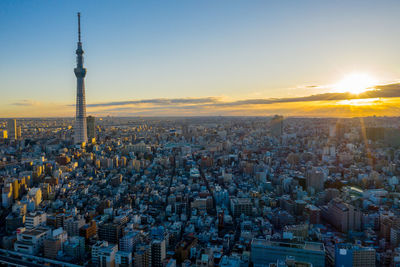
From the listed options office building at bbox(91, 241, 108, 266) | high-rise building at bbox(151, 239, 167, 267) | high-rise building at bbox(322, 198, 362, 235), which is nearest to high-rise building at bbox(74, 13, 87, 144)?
office building at bbox(91, 241, 108, 266)

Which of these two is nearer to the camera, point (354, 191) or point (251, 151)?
point (354, 191)

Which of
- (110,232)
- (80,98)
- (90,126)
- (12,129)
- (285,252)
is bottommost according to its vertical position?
(110,232)

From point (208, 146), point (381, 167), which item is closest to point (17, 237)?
point (381, 167)

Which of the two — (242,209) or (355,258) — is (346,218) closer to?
(355,258)

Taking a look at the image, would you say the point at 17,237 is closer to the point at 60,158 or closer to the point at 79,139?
the point at 60,158

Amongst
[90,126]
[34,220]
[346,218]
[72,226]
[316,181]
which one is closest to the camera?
[72,226]

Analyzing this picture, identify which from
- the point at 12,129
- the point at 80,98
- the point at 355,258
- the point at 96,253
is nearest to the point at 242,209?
the point at 355,258

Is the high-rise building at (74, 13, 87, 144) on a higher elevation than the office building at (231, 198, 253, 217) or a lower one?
higher

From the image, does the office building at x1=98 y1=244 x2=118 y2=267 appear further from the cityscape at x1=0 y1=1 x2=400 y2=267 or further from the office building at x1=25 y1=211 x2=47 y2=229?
the office building at x1=25 y1=211 x2=47 y2=229

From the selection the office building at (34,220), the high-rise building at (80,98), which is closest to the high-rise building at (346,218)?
the office building at (34,220)
